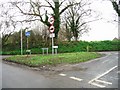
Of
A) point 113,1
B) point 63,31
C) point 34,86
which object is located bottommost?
point 34,86

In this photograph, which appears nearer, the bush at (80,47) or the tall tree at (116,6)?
the bush at (80,47)

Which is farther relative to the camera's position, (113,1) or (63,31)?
(63,31)

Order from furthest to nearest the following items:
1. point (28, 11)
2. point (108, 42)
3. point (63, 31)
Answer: point (63, 31) → point (108, 42) → point (28, 11)

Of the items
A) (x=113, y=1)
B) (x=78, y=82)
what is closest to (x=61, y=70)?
(x=78, y=82)

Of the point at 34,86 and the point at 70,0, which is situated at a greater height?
the point at 70,0

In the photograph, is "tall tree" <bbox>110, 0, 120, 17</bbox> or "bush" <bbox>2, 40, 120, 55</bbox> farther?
"tall tree" <bbox>110, 0, 120, 17</bbox>

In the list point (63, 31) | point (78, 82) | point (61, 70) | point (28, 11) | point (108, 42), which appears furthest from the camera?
point (63, 31)

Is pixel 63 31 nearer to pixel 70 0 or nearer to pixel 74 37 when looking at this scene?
pixel 74 37

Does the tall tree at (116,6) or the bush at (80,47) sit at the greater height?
the tall tree at (116,6)

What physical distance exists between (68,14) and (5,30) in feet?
41.3

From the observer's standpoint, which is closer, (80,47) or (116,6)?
(116,6)

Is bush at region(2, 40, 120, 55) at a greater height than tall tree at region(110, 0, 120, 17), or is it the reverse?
tall tree at region(110, 0, 120, 17)

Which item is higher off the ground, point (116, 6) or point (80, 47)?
point (116, 6)

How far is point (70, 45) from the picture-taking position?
39938 mm
